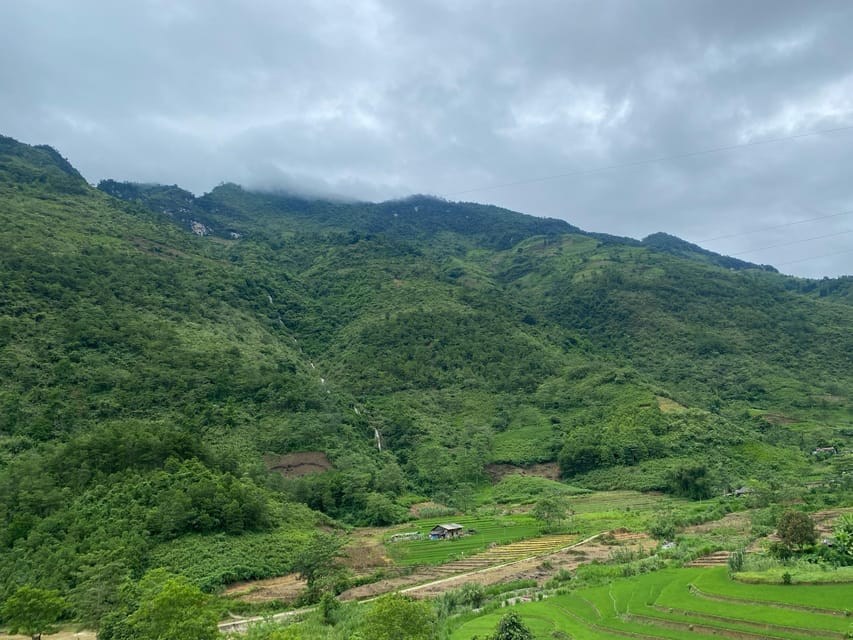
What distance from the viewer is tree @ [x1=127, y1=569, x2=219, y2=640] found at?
25844 mm

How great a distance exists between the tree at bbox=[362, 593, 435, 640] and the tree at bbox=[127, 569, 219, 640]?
26.4 ft

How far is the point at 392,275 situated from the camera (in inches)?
6152

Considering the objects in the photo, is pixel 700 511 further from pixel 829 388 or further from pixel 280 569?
pixel 829 388

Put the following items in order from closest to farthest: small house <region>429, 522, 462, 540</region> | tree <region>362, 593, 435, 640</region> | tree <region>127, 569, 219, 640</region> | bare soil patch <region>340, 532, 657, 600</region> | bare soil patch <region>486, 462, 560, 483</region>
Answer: tree <region>362, 593, 435, 640</region> → tree <region>127, 569, 219, 640</region> → bare soil patch <region>340, 532, 657, 600</region> → small house <region>429, 522, 462, 540</region> → bare soil patch <region>486, 462, 560, 483</region>

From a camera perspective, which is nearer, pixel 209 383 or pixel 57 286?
pixel 209 383

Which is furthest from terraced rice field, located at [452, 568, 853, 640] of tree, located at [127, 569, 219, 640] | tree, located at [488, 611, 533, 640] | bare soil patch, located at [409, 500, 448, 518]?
bare soil patch, located at [409, 500, 448, 518]

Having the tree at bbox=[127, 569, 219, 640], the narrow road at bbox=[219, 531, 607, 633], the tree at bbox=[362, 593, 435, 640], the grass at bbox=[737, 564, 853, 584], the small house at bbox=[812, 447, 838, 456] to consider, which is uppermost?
the grass at bbox=[737, 564, 853, 584]

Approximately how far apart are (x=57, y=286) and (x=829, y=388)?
142647mm

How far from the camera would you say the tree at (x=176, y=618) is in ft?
84.8

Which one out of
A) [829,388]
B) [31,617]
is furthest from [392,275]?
[31,617]

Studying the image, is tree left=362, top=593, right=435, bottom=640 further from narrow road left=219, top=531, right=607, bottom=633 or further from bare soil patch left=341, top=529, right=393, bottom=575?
bare soil patch left=341, top=529, right=393, bottom=575

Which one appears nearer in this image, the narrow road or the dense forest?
the narrow road

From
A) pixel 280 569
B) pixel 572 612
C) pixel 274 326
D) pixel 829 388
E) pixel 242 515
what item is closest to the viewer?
pixel 572 612

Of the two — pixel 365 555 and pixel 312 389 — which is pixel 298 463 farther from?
pixel 365 555
